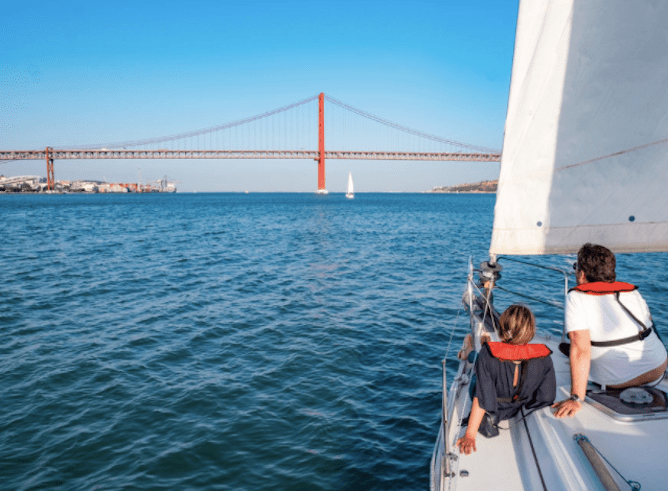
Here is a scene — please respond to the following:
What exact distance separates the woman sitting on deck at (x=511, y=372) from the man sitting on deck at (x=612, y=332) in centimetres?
23

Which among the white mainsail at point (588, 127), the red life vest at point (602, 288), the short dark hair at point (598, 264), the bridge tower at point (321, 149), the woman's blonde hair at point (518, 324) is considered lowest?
the woman's blonde hair at point (518, 324)

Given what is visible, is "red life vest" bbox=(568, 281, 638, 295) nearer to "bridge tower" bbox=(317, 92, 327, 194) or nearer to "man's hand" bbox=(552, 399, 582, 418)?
"man's hand" bbox=(552, 399, 582, 418)

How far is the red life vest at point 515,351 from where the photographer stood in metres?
3.08

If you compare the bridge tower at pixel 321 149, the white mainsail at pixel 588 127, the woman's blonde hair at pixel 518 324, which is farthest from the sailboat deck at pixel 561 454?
the bridge tower at pixel 321 149

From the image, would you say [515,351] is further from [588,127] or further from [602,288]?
[588,127]

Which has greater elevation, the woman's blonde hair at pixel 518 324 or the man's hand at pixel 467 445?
the woman's blonde hair at pixel 518 324

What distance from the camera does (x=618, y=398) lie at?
320 centimetres

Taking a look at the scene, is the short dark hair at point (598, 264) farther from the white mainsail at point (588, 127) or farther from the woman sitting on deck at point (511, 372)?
the white mainsail at point (588, 127)

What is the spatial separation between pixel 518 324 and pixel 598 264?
891 millimetres

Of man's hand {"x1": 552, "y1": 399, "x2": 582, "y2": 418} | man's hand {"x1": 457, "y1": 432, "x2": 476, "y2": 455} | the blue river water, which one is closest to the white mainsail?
man's hand {"x1": 552, "y1": 399, "x2": 582, "y2": 418}

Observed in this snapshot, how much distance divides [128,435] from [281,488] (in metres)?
2.33

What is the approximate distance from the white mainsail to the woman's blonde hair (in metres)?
1.75

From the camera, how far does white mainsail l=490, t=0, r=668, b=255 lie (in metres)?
3.96

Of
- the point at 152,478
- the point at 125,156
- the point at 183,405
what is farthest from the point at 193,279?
the point at 125,156
